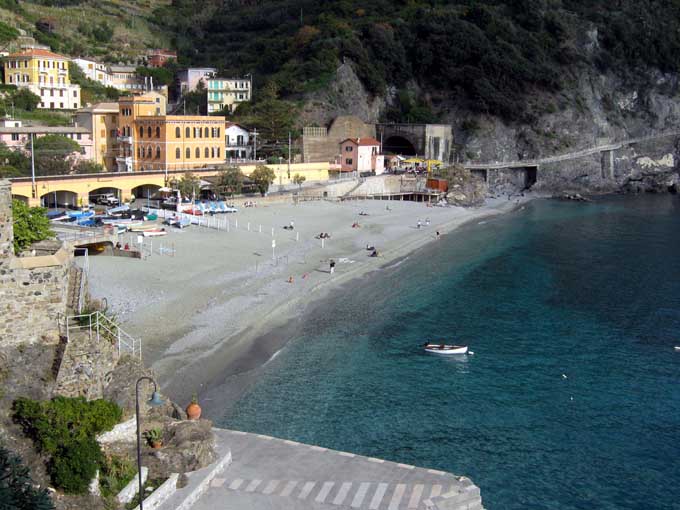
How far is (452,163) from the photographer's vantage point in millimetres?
98375

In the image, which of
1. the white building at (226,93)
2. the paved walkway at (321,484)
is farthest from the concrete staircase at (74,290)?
the white building at (226,93)

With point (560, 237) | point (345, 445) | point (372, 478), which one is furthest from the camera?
point (560, 237)

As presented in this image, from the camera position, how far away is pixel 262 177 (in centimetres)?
6756

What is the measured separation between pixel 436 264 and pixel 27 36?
74.3m

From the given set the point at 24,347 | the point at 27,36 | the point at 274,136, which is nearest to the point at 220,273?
the point at 24,347

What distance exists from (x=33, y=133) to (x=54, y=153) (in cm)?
222

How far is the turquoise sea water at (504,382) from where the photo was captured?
2286 cm

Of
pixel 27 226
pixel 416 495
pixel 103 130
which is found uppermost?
pixel 103 130

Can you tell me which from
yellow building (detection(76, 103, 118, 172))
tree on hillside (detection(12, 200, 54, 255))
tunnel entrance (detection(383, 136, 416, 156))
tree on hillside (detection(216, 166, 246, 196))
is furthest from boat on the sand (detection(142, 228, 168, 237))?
tunnel entrance (detection(383, 136, 416, 156))

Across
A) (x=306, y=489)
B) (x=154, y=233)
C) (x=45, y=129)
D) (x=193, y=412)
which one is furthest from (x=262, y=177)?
(x=306, y=489)

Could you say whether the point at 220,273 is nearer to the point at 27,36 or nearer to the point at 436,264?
the point at 436,264

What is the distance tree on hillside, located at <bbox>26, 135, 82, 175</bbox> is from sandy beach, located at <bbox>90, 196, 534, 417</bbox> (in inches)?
568

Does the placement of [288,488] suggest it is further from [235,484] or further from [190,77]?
[190,77]

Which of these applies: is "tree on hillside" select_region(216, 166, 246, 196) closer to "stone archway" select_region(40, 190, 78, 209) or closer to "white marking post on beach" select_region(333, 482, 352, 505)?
"stone archway" select_region(40, 190, 78, 209)
